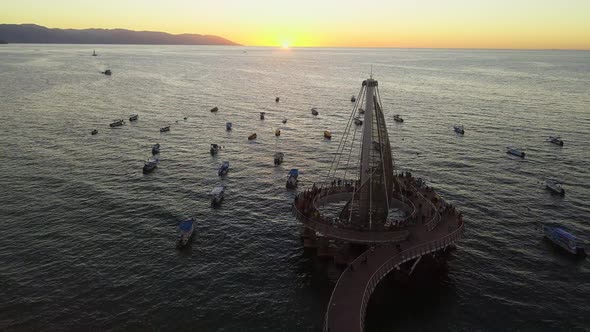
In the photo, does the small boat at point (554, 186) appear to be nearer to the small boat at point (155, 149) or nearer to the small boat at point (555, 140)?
the small boat at point (555, 140)

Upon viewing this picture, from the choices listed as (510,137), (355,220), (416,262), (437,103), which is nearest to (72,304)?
(355,220)

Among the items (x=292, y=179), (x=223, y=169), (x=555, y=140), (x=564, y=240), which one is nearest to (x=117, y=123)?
(x=223, y=169)

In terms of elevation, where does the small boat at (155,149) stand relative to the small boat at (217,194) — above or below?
above

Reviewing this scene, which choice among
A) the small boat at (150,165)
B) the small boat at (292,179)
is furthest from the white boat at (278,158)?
the small boat at (150,165)

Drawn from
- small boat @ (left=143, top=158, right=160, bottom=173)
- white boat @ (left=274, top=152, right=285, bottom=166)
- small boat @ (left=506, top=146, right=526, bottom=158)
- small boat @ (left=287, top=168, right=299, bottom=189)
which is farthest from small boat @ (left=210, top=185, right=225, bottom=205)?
small boat @ (left=506, top=146, right=526, bottom=158)

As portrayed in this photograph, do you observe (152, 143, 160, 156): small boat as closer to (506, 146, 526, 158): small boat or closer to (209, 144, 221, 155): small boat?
(209, 144, 221, 155): small boat
